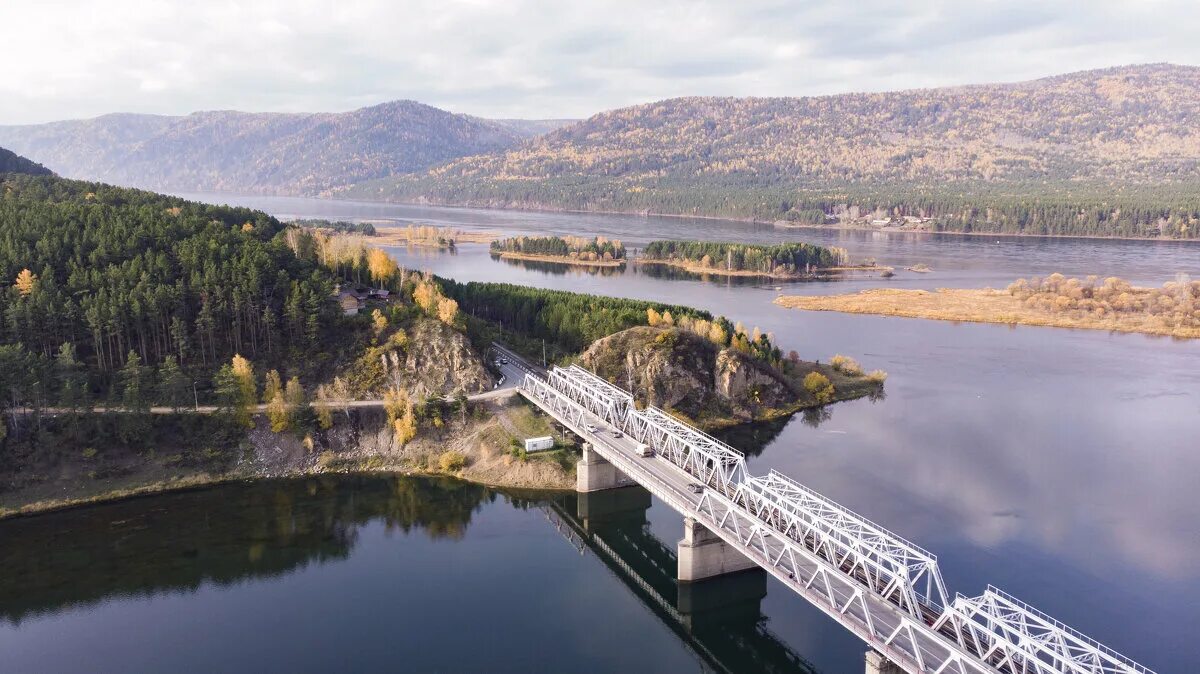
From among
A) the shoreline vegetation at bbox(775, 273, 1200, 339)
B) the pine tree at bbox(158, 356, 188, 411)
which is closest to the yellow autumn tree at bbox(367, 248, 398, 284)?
the pine tree at bbox(158, 356, 188, 411)

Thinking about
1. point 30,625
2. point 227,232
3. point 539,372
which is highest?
point 227,232

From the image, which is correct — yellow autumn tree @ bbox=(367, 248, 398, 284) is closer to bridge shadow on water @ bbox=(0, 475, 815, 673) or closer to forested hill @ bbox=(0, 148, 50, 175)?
bridge shadow on water @ bbox=(0, 475, 815, 673)

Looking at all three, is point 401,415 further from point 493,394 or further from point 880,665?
point 880,665

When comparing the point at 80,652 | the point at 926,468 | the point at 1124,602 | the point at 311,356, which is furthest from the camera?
the point at 311,356

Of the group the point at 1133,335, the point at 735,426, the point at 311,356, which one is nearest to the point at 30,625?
the point at 311,356

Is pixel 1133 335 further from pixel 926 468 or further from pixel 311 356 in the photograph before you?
pixel 311 356

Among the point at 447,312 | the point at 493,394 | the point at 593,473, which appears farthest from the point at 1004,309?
the point at 447,312
